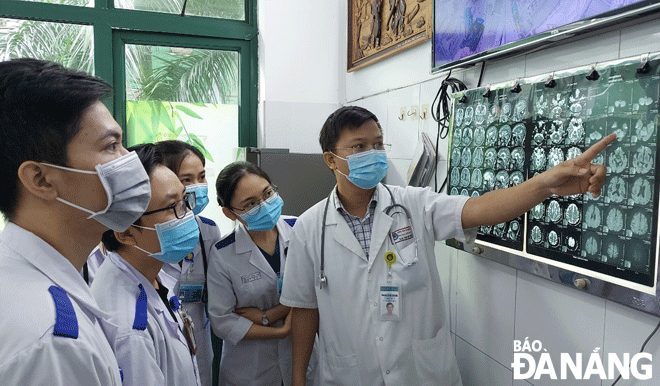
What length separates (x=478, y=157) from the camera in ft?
5.62

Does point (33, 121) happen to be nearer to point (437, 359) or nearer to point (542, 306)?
point (437, 359)

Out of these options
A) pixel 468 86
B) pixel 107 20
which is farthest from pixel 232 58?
pixel 468 86

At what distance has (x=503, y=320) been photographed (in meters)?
1.66

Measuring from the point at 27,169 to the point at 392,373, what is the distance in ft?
3.78

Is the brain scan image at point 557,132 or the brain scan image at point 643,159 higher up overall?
the brain scan image at point 557,132

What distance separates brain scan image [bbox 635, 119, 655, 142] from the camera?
3.68 ft

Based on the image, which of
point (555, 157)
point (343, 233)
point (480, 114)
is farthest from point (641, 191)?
point (343, 233)

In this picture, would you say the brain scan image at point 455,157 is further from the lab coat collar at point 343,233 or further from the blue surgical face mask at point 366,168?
the lab coat collar at point 343,233

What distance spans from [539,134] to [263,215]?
1034 mm

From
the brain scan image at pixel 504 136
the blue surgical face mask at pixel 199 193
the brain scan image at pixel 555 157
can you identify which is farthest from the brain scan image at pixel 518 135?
the blue surgical face mask at pixel 199 193

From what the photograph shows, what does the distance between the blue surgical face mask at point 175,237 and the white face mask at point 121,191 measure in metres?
0.36

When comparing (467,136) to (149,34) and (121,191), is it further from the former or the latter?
(149,34)

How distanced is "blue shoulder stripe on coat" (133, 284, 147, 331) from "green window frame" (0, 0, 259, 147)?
2128 millimetres

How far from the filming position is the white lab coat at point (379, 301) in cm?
148
